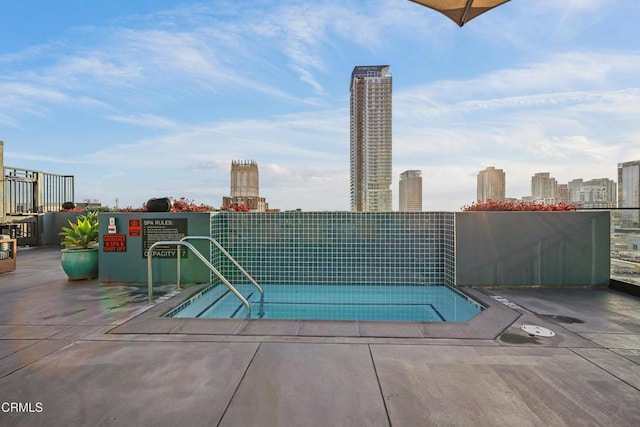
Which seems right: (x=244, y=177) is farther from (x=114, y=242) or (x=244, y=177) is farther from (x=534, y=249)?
(x=534, y=249)

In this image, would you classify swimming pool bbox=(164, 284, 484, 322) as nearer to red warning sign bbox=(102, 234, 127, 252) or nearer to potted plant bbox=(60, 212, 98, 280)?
red warning sign bbox=(102, 234, 127, 252)

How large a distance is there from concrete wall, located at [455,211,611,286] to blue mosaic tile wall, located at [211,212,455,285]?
0.48 metres

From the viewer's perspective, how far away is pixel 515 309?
3.54 metres

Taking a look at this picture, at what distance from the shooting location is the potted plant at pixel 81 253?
5.11m

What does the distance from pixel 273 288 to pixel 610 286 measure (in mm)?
5254

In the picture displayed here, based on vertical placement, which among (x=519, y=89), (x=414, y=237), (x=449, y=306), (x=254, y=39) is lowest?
(x=449, y=306)

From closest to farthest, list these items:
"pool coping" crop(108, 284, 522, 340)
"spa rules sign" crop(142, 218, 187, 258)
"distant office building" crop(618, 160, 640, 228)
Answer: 1. "pool coping" crop(108, 284, 522, 340)
2. "distant office building" crop(618, 160, 640, 228)
3. "spa rules sign" crop(142, 218, 187, 258)

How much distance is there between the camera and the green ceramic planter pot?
16.7 ft

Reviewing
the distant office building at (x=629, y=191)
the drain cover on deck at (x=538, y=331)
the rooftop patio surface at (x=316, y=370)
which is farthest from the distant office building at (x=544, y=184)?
the drain cover on deck at (x=538, y=331)

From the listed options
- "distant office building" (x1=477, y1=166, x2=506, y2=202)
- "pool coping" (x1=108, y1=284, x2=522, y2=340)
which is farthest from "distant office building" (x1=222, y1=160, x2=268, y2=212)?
"pool coping" (x1=108, y1=284, x2=522, y2=340)

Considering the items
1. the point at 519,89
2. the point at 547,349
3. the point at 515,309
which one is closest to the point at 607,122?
the point at 519,89

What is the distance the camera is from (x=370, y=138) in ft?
143

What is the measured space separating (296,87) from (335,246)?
27.0 feet

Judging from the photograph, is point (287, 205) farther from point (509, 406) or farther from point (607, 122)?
point (607, 122)
